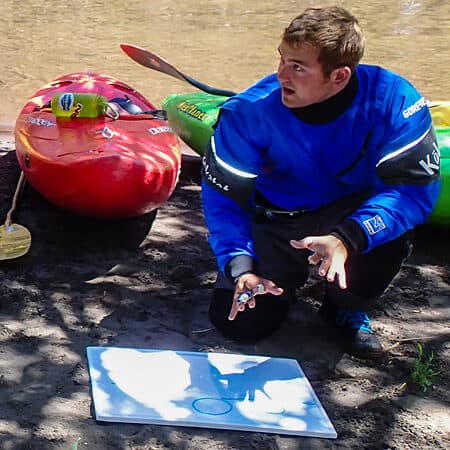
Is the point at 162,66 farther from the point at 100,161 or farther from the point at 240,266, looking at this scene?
the point at 240,266

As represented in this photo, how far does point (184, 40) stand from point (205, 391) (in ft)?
22.4

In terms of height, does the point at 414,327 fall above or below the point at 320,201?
below

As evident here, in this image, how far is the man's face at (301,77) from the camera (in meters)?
2.26

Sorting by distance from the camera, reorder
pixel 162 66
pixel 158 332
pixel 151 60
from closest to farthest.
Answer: pixel 158 332
pixel 162 66
pixel 151 60

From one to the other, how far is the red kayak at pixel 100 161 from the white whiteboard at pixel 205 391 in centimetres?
90

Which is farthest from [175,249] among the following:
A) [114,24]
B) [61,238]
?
[114,24]

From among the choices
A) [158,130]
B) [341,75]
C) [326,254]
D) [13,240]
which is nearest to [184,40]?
[158,130]

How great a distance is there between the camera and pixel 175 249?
333cm

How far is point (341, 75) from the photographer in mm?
2332

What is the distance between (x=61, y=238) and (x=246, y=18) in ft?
24.0

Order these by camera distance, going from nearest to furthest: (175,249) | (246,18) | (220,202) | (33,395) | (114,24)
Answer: (33,395) < (220,202) < (175,249) < (114,24) < (246,18)

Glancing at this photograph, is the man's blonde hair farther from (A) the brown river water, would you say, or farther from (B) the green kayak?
(A) the brown river water

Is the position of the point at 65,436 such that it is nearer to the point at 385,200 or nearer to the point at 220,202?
the point at 220,202

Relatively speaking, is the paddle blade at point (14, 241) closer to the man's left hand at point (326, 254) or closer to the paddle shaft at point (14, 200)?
the paddle shaft at point (14, 200)
